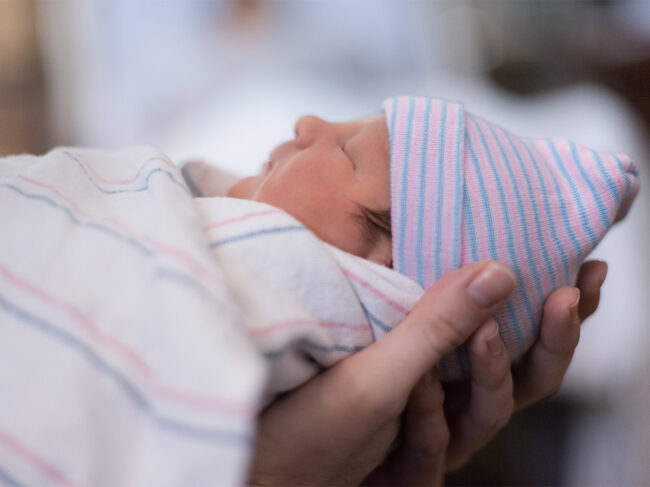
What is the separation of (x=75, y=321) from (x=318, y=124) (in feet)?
1.39

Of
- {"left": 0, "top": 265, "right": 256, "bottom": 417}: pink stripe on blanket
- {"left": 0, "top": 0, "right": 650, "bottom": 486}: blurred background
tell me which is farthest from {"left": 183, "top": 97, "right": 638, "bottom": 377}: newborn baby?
{"left": 0, "top": 0, "right": 650, "bottom": 486}: blurred background

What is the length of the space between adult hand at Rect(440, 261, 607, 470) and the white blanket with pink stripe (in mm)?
129

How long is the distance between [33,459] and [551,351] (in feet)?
1.84

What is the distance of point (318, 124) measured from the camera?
761 millimetres

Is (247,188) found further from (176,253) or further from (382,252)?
(176,253)

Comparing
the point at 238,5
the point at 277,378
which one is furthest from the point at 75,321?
the point at 238,5

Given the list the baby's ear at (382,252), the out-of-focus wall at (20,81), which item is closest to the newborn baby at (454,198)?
the baby's ear at (382,252)

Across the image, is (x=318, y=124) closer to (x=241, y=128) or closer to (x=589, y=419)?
(x=589, y=419)

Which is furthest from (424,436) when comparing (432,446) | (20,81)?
(20,81)

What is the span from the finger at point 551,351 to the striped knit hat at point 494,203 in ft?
0.06

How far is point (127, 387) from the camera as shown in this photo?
424mm

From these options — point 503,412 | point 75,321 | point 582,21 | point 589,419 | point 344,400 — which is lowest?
point 589,419

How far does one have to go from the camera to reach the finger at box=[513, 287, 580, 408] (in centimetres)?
66

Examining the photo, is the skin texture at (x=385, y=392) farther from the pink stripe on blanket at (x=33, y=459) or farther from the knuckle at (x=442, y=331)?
the pink stripe on blanket at (x=33, y=459)
